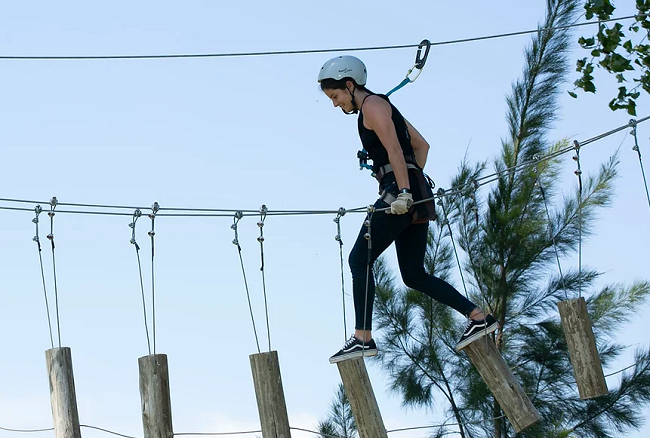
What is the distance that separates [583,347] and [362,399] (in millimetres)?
872

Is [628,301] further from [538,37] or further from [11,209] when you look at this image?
[11,209]

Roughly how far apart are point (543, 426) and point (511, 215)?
1.41 m

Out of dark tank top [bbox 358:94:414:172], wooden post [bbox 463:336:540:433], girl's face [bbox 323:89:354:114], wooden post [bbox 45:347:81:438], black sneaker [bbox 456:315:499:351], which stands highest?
girl's face [bbox 323:89:354:114]

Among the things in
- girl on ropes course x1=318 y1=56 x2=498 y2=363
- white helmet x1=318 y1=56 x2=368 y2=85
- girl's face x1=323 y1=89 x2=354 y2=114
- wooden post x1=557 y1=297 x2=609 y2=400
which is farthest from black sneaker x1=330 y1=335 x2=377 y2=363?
white helmet x1=318 y1=56 x2=368 y2=85

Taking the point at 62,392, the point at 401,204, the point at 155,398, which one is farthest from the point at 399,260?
the point at 62,392

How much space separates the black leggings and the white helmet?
1.72 feet

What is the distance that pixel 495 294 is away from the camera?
8.56 metres

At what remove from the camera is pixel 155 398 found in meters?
5.20

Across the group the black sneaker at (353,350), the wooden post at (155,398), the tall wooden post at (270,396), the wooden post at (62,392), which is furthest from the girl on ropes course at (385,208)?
the wooden post at (62,392)

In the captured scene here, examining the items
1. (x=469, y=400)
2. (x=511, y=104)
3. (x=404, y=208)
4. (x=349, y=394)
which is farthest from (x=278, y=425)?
(x=511, y=104)

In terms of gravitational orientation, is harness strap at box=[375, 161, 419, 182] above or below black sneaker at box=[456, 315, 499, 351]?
above

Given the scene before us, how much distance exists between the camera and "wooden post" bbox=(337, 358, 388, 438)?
496 cm

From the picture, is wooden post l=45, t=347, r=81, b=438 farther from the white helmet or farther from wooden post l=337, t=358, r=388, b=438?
the white helmet

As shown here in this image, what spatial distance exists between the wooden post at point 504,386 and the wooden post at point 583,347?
233 millimetres
